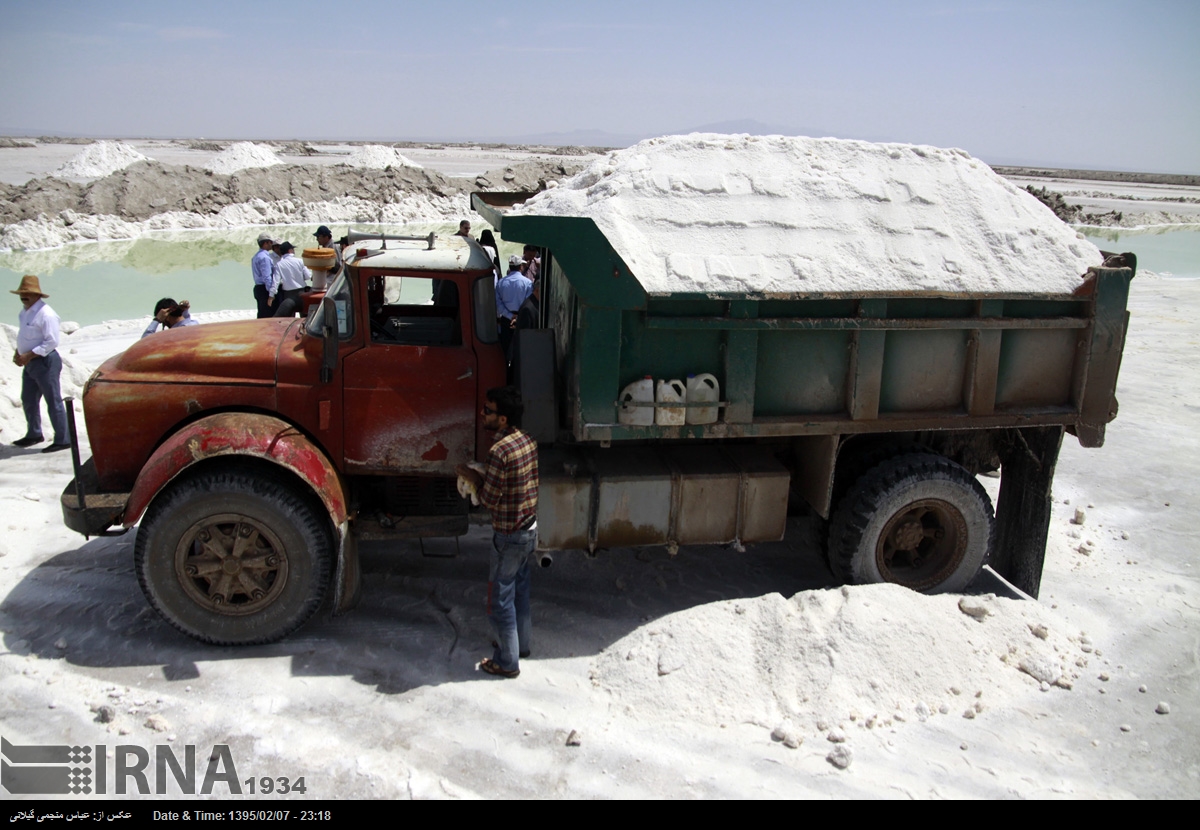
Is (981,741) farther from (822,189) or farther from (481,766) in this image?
(822,189)

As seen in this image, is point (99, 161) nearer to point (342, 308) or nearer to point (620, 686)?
point (342, 308)

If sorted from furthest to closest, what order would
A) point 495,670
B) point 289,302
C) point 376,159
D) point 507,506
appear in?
point 376,159 < point 289,302 < point 495,670 < point 507,506

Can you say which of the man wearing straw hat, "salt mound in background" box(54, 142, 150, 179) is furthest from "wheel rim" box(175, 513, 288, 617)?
"salt mound in background" box(54, 142, 150, 179)

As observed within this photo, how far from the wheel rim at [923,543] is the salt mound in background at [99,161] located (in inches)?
1379

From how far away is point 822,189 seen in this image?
5852 millimetres

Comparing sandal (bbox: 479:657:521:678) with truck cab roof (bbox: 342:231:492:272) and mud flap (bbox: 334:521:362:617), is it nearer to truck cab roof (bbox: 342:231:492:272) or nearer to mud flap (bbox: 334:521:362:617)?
mud flap (bbox: 334:521:362:617)

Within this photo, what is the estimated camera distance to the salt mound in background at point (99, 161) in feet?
111

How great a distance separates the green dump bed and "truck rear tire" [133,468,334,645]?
1824 mm

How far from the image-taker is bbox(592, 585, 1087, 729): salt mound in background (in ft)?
16.0

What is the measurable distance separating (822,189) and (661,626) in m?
3.15

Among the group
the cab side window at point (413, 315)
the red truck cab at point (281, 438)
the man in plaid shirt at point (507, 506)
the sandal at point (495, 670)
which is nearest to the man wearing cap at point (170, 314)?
the red truck cab at point (281, 438)

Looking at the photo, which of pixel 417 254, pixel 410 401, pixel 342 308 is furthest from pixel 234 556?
pixel 417 254

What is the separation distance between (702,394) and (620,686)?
185cm

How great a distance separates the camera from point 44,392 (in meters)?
8.42
